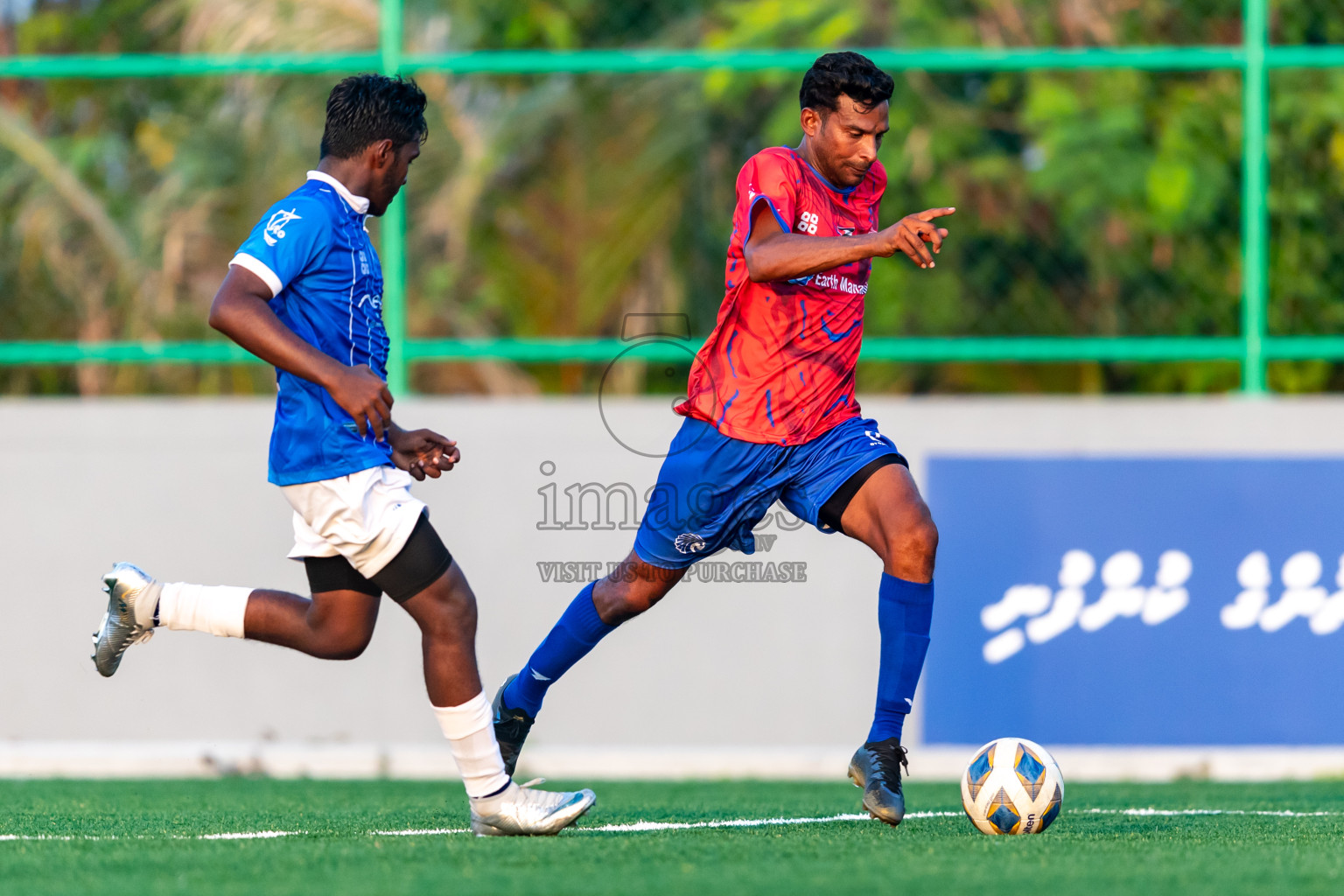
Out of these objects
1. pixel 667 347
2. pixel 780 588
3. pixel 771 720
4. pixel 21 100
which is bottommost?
pixel 771 720

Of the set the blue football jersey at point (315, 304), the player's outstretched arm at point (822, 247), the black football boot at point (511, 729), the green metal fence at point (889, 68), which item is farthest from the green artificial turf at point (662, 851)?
the green metal fence at point (889, 68)

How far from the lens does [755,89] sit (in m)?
8.41

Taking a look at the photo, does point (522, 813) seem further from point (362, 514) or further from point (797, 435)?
point (797, 435)

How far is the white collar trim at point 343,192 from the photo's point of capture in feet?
13.1

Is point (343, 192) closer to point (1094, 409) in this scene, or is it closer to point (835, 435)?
point (835, 435)

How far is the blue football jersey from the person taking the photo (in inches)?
150

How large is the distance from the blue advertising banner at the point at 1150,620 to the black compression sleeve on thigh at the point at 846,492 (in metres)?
1.91

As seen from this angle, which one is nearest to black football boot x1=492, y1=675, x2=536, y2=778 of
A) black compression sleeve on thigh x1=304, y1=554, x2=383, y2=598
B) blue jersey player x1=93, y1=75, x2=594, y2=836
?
blue jersey player x1=93, y1=75, x2=594, y2=836

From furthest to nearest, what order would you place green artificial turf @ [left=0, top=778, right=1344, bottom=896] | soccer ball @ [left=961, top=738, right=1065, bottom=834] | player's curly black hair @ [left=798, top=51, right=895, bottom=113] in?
player's curly black hair @ [left=798, top=51, right=895, bottom=113] < soccer ball @ [left=961, top=738, right=1065, bottom=834] < green artificial turf @ [left=0, top=778, right=1344, bottom=896]

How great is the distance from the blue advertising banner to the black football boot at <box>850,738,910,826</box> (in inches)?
81.2

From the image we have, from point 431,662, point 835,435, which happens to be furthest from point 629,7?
point 431,662

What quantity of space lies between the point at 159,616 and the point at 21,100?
5165 millimetres

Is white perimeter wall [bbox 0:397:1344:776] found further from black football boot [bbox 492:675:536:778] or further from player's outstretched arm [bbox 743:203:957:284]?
player's outstretched arm [bbox 743:203:957:284]

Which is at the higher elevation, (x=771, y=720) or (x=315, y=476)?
(x=315, y=476)
